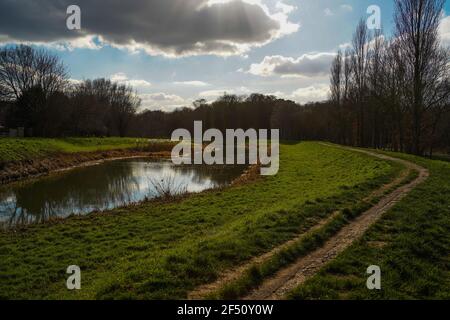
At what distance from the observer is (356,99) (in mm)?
48094

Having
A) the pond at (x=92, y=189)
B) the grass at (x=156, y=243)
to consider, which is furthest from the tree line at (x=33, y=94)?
the grass at (x=156, y=243)

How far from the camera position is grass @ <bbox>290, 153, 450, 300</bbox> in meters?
6.07

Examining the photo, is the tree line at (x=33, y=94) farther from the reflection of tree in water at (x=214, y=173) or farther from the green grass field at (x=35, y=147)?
the reflection of tree in water at (x=214, y=173)

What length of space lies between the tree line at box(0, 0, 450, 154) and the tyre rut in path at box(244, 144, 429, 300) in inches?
911

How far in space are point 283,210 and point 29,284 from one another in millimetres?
7029

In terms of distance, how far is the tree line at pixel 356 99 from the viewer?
30500 millimetres

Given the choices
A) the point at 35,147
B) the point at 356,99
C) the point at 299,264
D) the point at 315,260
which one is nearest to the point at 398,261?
the point at 315,260

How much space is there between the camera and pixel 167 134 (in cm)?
10000

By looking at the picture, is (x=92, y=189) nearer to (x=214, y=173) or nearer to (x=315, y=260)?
(x=214, y=173)

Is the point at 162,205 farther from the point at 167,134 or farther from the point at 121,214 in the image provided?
the point at 167,134

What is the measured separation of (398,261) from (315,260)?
1586 millimetres

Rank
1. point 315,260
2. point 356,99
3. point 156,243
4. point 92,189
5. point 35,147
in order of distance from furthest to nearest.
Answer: point 356,99 < point 35,147 < point 92,189 < point 156,243 < point 315,260

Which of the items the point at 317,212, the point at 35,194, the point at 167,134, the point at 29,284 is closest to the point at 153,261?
the point at 29,284

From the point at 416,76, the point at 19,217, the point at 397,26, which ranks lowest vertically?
the point at 19,217
